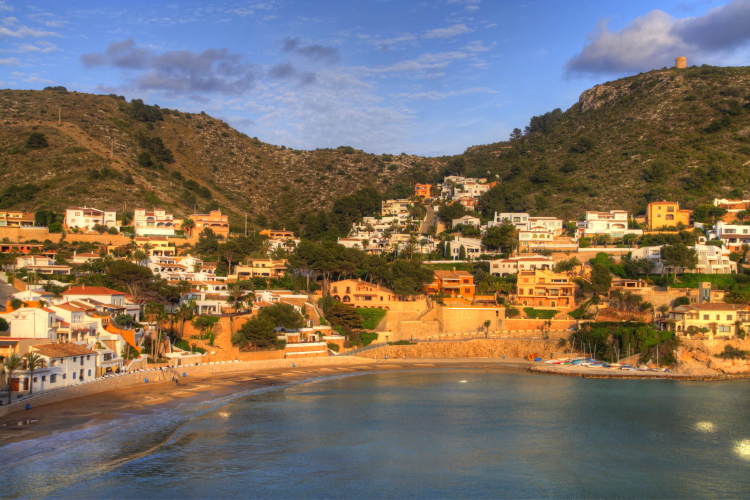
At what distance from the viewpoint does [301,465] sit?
23.0 meters

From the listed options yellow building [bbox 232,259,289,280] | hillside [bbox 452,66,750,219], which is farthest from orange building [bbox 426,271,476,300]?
hillside [bbox 452,66,750,219]

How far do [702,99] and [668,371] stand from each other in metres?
61.3

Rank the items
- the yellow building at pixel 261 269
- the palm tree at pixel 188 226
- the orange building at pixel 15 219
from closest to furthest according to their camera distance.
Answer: the yellow building at pixel 261 269 < the orange building at pixel 15 219 < the palm tree at pixel 188 226

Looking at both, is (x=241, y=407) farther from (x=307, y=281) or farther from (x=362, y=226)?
(x=362, y=226)

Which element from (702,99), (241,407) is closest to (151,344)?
(241,407)

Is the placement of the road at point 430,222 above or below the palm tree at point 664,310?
above

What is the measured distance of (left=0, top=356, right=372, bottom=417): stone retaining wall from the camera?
27558 mm

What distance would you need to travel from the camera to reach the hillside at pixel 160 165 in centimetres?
7094

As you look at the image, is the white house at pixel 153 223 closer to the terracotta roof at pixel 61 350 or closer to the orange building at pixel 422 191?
the terracotta roof at pixel 61 350

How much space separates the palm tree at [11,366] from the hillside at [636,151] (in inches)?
2207

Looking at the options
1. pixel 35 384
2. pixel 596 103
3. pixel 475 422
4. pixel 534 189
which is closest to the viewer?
pixel 35 384

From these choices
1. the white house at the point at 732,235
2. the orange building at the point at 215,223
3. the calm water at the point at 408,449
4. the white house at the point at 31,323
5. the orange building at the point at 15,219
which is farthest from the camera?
the orange building at the point at 215,223

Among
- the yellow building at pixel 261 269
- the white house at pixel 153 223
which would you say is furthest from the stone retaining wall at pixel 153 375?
the white house at pixel 153 223

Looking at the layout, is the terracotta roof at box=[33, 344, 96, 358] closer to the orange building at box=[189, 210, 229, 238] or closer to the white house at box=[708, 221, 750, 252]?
the orange building at box=[189, 210, 229, 238]
